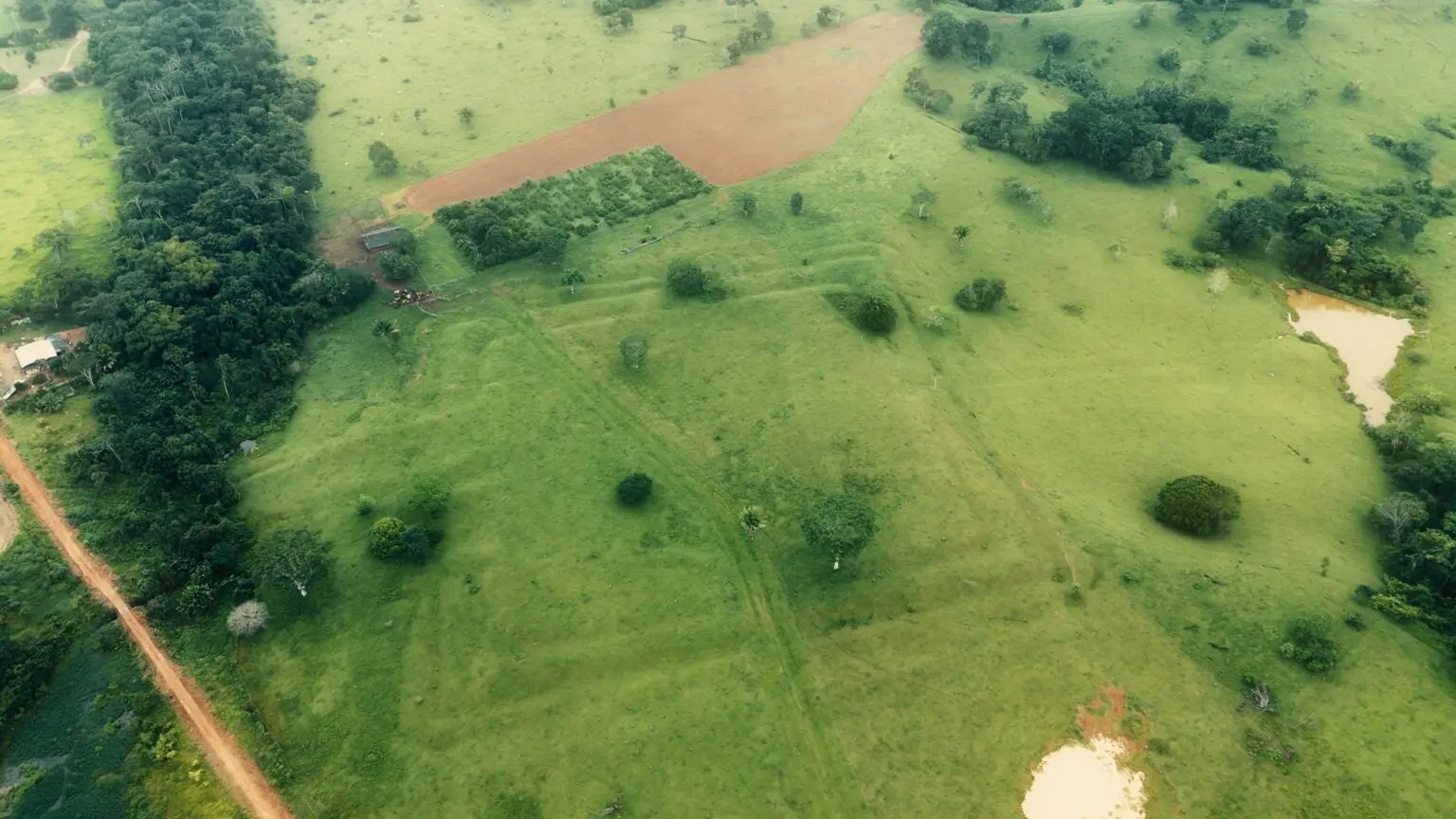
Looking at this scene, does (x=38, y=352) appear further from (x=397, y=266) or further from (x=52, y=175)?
(x=52, y=175)

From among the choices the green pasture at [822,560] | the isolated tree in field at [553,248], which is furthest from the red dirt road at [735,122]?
the isolated tree in field at [553,248]

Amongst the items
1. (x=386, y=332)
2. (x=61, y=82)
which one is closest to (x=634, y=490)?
(x=386, y=332)

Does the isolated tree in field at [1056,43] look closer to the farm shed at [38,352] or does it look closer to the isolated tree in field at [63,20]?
the farm shed at [38,352]

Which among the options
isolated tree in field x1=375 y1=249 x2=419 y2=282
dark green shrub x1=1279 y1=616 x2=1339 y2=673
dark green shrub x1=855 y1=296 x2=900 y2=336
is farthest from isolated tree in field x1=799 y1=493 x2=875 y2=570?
isolated tree in field x1=375 y1=249 x2=419 y2=282

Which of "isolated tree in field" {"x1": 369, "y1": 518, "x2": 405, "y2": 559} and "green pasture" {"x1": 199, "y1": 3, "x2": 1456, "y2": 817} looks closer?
"green pasture" {"x1": 199, "y1": 3, "x2": 1456, "y2": 817}

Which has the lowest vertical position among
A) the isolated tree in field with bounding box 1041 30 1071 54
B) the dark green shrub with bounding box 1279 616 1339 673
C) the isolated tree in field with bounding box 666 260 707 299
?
the dark green shrub with bounding box 1279 616 1339 673

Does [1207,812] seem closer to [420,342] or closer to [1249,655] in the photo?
[1249,655]

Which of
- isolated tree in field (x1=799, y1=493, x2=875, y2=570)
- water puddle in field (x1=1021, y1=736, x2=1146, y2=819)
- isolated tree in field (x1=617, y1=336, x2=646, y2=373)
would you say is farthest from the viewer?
isolated tree in field (x1=617, y1=336, x2=646, y2=373)

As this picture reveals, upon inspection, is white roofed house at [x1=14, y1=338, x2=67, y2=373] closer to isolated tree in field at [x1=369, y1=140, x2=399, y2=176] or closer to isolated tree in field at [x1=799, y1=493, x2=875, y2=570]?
isolated tree in field at [x1=369, y1=140, x2=399, y2=176]

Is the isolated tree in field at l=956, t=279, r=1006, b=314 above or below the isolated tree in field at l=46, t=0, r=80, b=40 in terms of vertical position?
below
